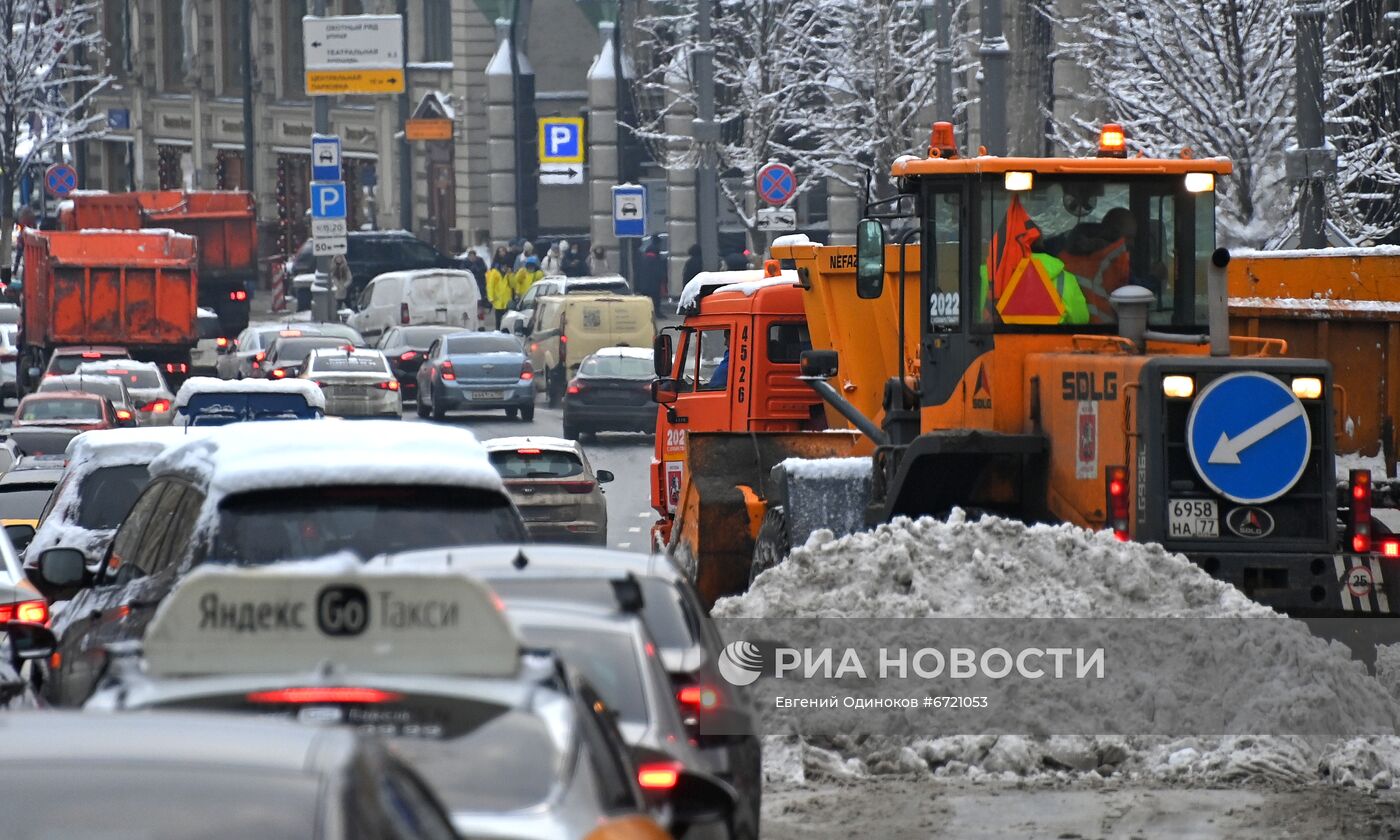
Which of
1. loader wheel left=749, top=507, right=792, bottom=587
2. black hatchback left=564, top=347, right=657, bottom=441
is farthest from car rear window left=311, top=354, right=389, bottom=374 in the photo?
loader wheel left=749, top=507, right=792, bottom=587

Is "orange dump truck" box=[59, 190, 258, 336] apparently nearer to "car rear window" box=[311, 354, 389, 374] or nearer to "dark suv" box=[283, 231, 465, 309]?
"dark suv" box=[283, 231, 465, 309]

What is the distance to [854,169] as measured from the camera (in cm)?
5650

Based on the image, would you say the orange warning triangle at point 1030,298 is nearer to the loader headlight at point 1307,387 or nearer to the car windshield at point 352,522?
the loader headlight at point 1307,387

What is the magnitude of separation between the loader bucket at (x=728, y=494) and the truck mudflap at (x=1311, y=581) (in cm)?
413

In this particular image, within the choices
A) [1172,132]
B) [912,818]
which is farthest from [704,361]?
[1172,132]

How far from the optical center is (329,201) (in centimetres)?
5062

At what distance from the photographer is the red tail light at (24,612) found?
11.0 metres

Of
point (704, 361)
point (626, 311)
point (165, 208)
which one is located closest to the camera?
point (704, 361)

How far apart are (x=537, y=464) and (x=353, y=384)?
13309mm

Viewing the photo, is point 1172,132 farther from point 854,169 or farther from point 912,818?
point 854,169

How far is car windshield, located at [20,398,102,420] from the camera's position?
2964 cm

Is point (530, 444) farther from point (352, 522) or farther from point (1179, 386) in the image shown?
point (352, 522)

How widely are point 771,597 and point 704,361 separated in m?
7.37

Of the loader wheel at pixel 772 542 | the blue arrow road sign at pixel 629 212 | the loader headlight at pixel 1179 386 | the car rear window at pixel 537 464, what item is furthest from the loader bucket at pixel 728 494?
the blue arrow road sign at pixel 629 212
